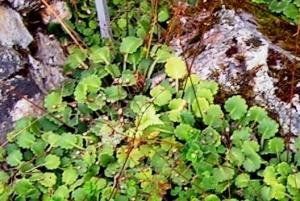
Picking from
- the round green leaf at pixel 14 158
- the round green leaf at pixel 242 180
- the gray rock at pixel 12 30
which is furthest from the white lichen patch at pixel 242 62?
the round green leaf at pixel 14 158

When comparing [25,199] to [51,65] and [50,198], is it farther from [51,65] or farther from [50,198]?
[51,65]

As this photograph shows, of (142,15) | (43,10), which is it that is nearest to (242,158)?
(142,15)

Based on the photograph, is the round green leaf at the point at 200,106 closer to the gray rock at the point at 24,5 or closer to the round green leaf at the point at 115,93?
the round green leaf at the point at 115,93

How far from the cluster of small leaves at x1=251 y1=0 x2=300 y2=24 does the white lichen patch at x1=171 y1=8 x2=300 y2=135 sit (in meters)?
0.15

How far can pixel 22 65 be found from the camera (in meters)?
2.75

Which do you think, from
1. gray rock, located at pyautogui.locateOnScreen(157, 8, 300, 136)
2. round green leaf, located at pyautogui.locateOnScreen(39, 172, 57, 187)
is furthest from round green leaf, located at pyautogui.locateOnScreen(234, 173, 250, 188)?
round green leaf, located at pyautogui.locateOnScreen(39, 172, 57, 187)

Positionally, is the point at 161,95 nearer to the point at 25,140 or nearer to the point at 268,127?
the point at 268,127

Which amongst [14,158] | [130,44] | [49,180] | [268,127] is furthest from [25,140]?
[268,127]

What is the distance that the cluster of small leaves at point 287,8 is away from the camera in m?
2.83

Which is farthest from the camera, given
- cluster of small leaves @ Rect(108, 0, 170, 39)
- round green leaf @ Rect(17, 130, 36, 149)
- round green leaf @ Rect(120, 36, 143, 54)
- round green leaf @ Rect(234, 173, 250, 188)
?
cluster of small leaves @ Rect(108, 0, 170, 39)

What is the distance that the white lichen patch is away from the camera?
2.52 metres

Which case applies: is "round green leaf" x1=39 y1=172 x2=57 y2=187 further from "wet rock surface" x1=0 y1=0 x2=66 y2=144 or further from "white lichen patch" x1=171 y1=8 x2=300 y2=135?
"white lichen patch" x1=171 y1=8 x2=300 y2=135

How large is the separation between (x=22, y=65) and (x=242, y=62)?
935 mm

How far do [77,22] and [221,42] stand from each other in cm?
73
